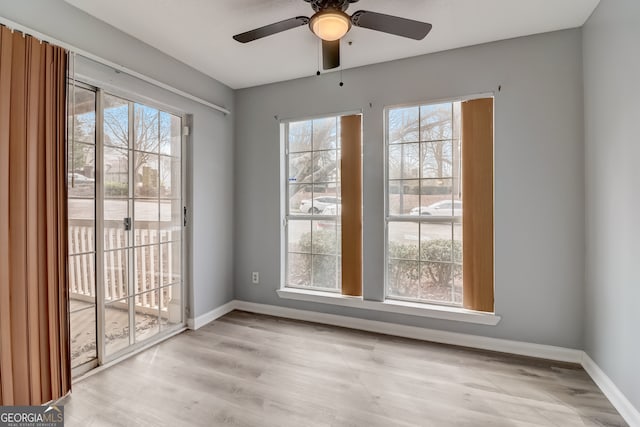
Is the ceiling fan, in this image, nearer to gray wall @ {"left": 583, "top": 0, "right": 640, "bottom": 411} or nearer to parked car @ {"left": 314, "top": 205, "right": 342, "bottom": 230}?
gray wall @ {"left": 583, "top": 0, "right": 640, "bottom": 411}

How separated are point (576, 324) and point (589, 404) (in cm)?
67

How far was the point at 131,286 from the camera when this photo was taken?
8.33 ft

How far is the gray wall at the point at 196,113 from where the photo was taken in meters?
2.00

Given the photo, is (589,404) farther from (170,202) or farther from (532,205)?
(170,202)

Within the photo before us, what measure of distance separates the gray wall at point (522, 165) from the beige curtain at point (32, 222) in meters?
2.34

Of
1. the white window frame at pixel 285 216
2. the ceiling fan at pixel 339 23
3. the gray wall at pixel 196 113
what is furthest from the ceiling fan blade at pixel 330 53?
the gray wall at pixel 196 113

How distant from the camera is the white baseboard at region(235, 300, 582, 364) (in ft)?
7.88

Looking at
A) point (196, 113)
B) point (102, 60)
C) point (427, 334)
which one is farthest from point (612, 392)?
point (102, 60)

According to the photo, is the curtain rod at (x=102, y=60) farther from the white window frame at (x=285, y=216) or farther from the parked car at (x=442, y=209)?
the parked car at (x=442, y=209)

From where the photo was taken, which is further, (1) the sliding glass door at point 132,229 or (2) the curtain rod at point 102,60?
(1) the sliding glass door at point 132,229

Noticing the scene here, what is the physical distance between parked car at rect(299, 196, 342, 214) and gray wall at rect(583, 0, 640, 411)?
208cm

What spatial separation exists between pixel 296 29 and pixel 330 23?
795 millimetres

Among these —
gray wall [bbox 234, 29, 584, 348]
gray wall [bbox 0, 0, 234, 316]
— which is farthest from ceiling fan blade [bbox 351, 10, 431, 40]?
gray wall [bbox 0, 0, 234, 316]

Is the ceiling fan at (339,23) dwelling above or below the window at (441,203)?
above
